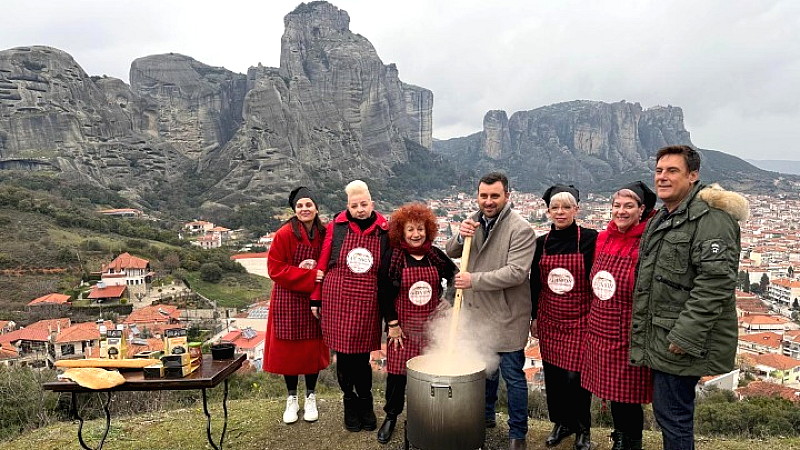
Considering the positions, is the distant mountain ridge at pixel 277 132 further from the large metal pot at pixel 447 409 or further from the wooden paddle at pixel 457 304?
the large metal pot at pixel 447 409

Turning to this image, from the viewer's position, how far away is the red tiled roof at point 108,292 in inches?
1086

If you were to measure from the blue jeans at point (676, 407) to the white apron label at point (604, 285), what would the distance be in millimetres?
459

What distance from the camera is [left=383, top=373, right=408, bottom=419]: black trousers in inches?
142

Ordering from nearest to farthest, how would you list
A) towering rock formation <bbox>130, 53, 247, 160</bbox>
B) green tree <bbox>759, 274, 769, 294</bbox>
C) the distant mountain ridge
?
green tree <bbox>759, 274, 769, 294</bbox>, the distant mountain ridge, towering rock formation <bbox>130, 53, 247, 160</bbox>

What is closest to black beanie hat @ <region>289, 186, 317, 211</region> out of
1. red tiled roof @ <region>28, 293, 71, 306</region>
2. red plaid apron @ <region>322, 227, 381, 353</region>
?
red plaid apron @ <region>322, 227, 381, 353</region>

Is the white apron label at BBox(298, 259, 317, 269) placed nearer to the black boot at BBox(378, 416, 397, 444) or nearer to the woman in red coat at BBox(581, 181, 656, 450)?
the black boot at BBox(378, 416, 397, 444)

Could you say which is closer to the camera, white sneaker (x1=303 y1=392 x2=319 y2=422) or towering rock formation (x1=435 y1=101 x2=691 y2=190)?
white sneaker (x1=303 y1=392 x2=319 y2=422)

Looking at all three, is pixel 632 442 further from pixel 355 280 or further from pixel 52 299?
pixel 52 299

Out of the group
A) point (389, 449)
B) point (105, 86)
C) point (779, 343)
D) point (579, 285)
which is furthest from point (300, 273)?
point (105, 86)

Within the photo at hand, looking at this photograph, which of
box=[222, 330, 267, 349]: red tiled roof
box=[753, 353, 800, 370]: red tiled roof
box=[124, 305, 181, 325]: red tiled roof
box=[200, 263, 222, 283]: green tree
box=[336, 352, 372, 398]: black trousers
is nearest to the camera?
box=[336, 352, 372, 398]: black trousers

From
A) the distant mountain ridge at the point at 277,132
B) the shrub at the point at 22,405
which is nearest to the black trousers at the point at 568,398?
the shrub at the point at 22,405

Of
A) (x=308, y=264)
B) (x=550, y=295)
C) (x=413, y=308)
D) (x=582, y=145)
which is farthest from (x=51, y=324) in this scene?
(x=582, y=145)

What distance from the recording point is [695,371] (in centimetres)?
249

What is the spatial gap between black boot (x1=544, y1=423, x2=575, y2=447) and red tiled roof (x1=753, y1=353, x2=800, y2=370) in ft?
89.4
